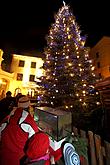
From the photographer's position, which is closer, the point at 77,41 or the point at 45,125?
the point at 45,125

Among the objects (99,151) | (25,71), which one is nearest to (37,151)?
(99,151)

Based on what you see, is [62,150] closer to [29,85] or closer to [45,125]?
[45,125]

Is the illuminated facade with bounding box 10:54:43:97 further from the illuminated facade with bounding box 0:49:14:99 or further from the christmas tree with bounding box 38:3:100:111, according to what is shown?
the christmas tree with bounding box 38:3:100:111

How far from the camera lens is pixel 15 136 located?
83.4 inches

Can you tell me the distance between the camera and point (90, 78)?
34.1 feet

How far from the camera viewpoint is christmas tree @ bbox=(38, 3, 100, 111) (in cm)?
961

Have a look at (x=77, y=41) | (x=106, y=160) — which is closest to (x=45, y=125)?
(x=106, y=160)

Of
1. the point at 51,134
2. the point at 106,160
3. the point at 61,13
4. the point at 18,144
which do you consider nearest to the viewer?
the point at 18,144

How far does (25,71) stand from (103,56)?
16480mm

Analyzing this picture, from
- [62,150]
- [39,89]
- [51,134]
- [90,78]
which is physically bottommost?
[62,150]

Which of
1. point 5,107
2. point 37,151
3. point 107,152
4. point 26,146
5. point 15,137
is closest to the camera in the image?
point 37,151

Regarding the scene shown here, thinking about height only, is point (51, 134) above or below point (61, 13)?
below

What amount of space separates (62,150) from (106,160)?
145cm

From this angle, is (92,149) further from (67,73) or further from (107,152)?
(67,73)
